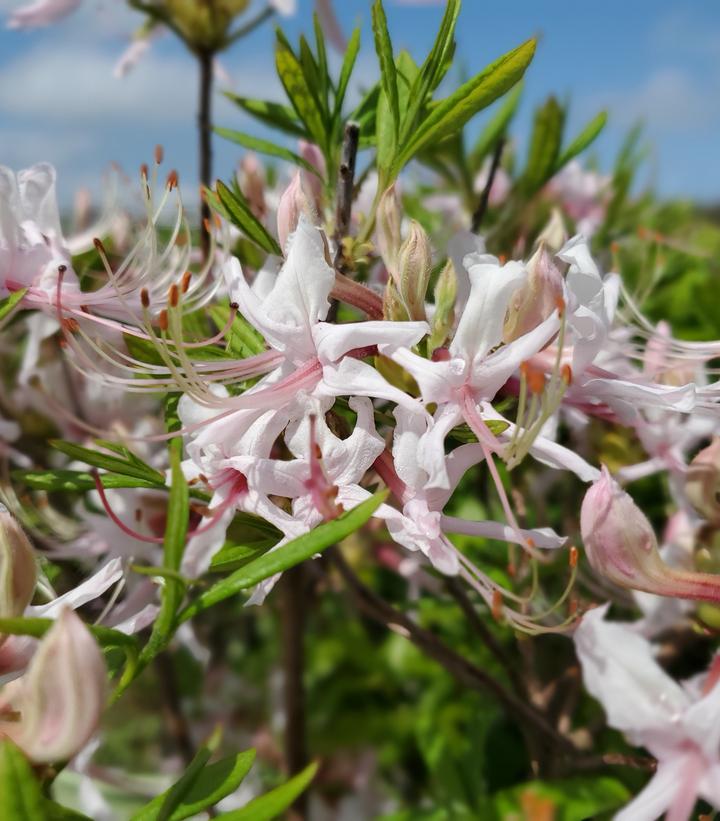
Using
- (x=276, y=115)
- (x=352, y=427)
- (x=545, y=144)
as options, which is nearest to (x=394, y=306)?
(x=352, y=427)

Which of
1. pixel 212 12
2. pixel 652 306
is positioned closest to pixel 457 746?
pixel 652 306

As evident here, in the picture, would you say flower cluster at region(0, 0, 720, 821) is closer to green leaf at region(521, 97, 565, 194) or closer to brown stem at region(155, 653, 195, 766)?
green leaf at region(521, 97, 565, 194)

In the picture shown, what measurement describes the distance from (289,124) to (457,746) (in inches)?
50.8

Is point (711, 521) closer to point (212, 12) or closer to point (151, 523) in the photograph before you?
point (151, 523)

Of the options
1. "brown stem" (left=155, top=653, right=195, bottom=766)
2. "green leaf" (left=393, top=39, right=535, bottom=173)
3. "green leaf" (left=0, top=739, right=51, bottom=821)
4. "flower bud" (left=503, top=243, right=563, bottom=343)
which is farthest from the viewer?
"brown stem" (left=155, top=653, right=195, bottom=766)

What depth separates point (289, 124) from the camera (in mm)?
1314

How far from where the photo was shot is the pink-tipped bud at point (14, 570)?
76 centimetres

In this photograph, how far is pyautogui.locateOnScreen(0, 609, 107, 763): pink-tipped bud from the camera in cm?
64

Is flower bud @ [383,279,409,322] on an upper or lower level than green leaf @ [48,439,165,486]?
upper

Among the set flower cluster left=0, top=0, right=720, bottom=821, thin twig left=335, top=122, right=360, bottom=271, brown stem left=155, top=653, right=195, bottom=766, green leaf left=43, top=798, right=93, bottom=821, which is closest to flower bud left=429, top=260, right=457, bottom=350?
flower cluster left=0, top=0, right=720, bottom=821

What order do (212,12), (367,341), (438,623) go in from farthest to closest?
(438,623) < (212,12) < (367,341)

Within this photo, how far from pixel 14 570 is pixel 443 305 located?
19.0 inches

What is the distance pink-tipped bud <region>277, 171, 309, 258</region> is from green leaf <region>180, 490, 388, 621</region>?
0.35m

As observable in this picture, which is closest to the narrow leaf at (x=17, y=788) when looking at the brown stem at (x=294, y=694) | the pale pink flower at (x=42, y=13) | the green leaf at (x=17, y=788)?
the green leaf at (x=17, y=788)
